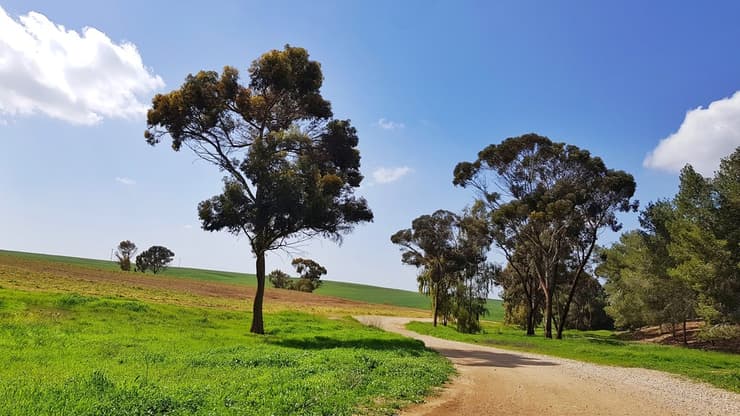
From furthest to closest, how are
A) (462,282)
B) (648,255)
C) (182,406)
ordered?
1. (462,282)
2. (648,255)
3. (182,406)

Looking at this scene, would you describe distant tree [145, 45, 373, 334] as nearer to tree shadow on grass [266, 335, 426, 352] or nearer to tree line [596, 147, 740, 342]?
tree shadow on grass [266, 335, 426, 352]

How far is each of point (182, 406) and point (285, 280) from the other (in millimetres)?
125842

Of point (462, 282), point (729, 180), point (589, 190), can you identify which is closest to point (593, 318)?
point (462, 282)

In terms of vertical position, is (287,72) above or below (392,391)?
above

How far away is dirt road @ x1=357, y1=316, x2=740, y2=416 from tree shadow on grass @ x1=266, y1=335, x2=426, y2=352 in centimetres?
511

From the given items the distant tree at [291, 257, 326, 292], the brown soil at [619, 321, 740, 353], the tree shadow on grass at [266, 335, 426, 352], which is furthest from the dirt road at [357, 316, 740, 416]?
the distant tree at [291, 257, 326, 292]

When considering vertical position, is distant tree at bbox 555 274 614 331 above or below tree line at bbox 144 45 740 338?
below

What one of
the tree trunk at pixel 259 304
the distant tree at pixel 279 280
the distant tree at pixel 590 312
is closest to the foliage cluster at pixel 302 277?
the distant tree at pixel 279 280

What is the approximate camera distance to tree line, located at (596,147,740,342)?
2994cm

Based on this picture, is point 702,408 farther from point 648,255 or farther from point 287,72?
point 648,255

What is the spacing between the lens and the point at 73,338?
1747 cm

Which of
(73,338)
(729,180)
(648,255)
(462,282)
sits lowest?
(73,338)

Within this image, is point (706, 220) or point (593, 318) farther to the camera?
point (593, 318)

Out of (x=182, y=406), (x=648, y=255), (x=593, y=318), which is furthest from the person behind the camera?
(x=593, y=318)
